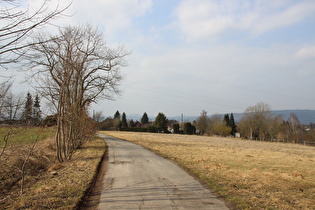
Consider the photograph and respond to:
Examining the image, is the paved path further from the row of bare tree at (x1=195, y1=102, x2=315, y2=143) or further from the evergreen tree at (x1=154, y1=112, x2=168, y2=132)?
the evergreen tree at (x1=154, y1=112, x2=168, y2=132)

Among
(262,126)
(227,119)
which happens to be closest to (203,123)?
(227,119)

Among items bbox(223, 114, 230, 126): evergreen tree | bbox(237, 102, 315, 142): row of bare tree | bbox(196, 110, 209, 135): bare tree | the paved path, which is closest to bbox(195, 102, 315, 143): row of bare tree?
bbox(237, 102, 315, 142): row of bare tree

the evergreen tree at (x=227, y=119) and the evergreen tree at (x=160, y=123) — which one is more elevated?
the evergreen tree at (x=227, y=119)

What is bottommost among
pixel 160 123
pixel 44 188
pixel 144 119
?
pixel 44 188

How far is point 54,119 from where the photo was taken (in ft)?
37.9

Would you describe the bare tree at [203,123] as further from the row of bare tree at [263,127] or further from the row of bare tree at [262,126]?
the row of bare tree at [262,126]

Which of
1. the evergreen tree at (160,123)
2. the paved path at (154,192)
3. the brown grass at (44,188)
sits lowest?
the brown grass at (44,188)

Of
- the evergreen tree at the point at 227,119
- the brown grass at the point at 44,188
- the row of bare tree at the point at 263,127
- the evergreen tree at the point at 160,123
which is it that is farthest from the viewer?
the evergreen tree at the point at 227,119

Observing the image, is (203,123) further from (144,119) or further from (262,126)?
(144,119)

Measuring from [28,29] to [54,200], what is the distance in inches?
150

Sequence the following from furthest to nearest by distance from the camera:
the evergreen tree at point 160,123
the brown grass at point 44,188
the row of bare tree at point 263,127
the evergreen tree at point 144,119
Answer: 1. the evergreen tree at point 144,119
2. the evergreen tree at point 160,123
3. the row of bare tree at point 263,127
4. the brown grass at point 44,188

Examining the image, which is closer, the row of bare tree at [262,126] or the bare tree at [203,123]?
the row of bare tree at [262,126]

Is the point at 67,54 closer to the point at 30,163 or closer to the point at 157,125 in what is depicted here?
the point at 30,163

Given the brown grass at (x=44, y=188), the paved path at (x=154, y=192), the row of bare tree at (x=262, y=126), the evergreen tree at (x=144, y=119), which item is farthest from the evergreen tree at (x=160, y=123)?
the paved path at (x=154, y=192)
